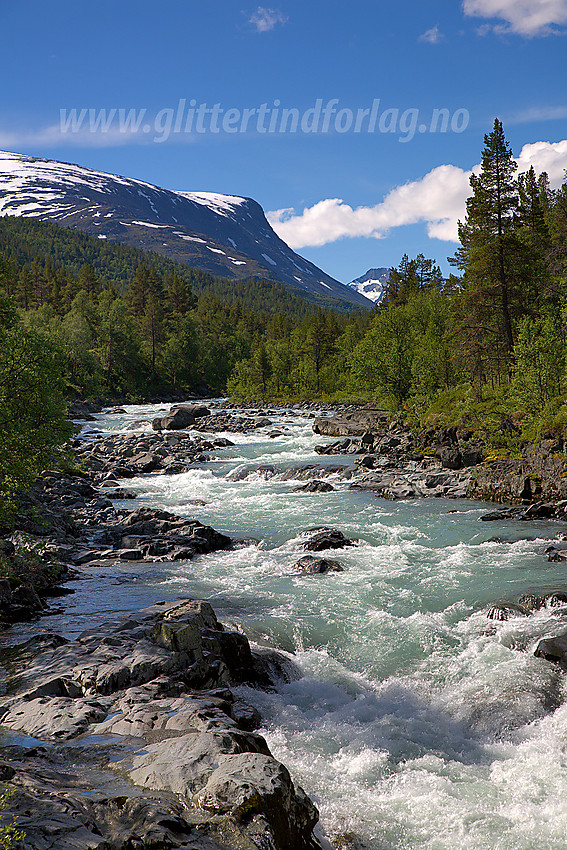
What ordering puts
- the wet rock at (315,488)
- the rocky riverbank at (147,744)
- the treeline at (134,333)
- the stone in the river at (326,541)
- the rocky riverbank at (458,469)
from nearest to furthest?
the rocky riverbank at (147,744)
the stone in the river at (326,541)
the rocky riverbank at (458,469)
the wet rock at (315,488)
the treeline at (134,333)

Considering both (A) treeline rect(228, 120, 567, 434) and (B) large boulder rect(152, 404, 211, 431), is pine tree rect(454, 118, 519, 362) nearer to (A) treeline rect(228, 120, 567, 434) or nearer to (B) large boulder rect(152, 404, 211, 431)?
(A) treeline rect(228, 120, 567, 434)

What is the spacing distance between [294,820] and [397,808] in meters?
2.26

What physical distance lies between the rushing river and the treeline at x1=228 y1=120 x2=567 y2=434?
9.44 m

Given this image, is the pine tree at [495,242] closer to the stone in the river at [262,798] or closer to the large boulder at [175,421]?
the large boulder at [175,421]

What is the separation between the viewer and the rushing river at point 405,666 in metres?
7.29

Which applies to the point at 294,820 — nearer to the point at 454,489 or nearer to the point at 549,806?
the point at 549,806

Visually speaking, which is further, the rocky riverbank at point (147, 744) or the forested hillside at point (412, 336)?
the forested hillside at point (412, 336)

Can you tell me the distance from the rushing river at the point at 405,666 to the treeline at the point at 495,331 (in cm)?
944

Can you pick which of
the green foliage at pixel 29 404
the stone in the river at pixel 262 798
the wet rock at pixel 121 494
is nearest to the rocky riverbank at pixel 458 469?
the wet rock at pixel 121 494

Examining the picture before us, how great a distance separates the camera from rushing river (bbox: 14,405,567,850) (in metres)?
7.29

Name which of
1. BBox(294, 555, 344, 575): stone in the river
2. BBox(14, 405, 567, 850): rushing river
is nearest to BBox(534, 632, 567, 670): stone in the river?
BBox(14, 405, 567, 850): rushing river

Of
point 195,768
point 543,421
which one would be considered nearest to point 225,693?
point 195,768

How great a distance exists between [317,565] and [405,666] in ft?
20.0

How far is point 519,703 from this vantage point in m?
9.50
